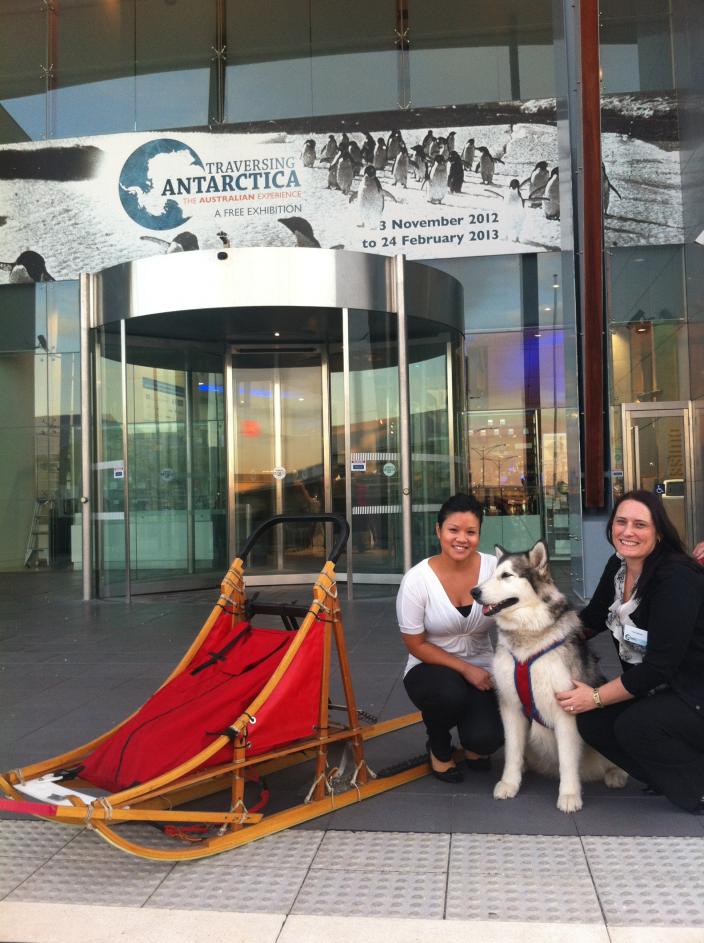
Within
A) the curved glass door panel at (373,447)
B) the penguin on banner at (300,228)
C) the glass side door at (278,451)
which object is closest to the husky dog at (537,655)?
the curved glass door panel at (373,447)

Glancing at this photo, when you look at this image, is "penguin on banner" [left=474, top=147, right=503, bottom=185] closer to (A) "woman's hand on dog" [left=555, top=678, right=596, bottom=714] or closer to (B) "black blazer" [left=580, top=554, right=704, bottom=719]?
(B) "black blazer" [left=580, top=554, right=704, bottom=719]

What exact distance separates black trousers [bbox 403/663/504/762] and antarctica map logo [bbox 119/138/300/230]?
44.3ft

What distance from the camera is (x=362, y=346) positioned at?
10.8 meters

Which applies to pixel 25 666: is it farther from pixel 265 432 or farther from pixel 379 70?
pixel 379 70

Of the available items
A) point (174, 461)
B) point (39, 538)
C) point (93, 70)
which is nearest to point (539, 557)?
point (174, 461)

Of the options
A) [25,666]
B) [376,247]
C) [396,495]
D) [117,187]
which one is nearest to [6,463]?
[117,187]

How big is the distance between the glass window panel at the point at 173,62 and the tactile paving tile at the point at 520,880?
52.3 feet

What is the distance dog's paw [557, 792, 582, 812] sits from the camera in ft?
11.4

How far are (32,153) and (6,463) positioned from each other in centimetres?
639

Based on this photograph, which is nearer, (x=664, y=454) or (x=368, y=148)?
(x=664, y=454)

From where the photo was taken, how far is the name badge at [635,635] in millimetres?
3498

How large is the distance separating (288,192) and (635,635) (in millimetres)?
13751

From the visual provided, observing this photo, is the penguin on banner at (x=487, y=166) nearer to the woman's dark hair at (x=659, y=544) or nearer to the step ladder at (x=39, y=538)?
the step ladder at (x=39, y=538)

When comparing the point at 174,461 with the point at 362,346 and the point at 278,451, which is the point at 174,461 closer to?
the point at 278,451
